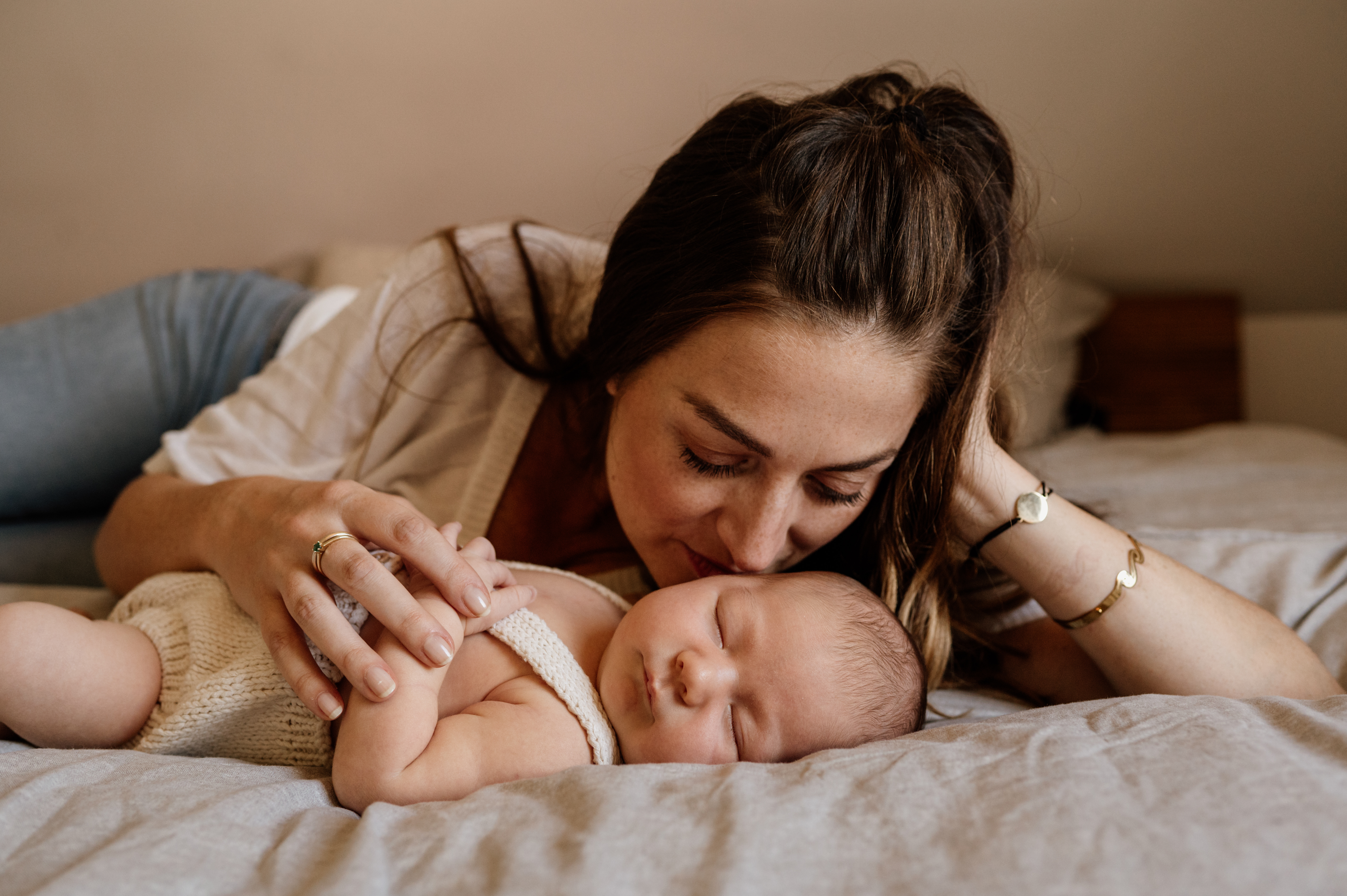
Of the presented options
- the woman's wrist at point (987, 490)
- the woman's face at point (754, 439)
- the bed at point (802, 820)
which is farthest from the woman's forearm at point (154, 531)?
the woman's wrist at point (987, 490)

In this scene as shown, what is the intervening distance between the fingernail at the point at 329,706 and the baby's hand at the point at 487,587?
4.6 inches

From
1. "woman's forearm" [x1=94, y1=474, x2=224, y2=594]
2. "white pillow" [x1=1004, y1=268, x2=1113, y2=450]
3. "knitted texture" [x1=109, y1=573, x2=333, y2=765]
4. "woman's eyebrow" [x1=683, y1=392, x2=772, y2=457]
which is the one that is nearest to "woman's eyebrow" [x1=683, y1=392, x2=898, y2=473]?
"woman's eyebrow" [x1=683, y1=392, x2=772, y2=457]

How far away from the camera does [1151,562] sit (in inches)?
42.8

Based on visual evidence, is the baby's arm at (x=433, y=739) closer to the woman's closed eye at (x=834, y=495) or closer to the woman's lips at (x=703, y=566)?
the woman's lips at (x=703, y=566)

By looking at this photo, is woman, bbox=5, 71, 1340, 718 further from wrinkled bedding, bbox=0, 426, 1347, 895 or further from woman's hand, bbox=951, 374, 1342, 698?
wrinkled bedding, bbox=0, 426, 1347, 895

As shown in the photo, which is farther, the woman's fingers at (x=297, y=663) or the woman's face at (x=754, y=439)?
the woman's face at (x=754, y=439)

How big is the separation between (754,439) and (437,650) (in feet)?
1.27

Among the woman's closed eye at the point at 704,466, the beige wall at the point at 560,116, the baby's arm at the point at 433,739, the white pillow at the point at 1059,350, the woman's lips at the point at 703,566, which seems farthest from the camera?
the white pillow at the point at 1059,350

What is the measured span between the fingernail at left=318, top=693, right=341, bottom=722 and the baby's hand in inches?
4.6

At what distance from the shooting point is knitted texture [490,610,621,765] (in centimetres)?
89

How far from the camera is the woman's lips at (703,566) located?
3.52 ft

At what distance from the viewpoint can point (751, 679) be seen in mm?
929

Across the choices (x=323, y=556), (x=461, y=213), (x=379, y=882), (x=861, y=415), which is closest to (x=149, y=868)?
(x=379, y=882)

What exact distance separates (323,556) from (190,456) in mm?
630
